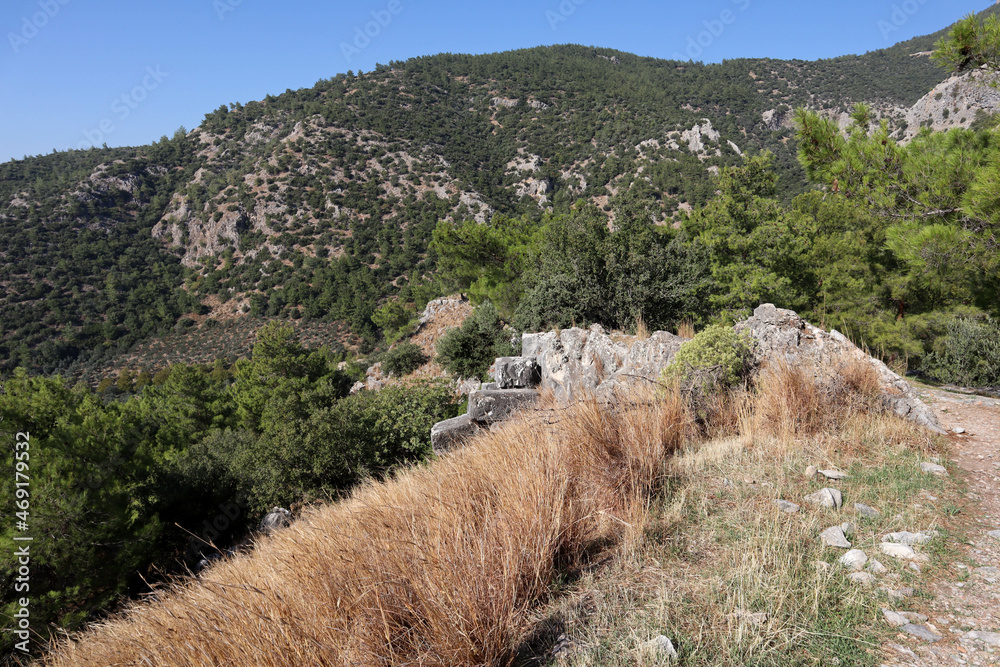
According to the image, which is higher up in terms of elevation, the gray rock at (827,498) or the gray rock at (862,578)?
the gray rock at (862,578)

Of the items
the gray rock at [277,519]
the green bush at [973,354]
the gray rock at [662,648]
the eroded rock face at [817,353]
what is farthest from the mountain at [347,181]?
the gray rock at [662,648]

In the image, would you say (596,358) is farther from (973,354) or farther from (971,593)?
(973,354)

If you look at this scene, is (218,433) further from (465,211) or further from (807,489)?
(465,211)

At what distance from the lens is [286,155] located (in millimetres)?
63688

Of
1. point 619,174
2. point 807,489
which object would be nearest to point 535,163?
point 619,174

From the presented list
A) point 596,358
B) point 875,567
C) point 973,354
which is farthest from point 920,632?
point 973,354

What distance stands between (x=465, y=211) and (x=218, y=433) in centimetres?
4624

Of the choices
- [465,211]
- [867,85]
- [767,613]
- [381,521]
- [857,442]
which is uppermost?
[867,85]

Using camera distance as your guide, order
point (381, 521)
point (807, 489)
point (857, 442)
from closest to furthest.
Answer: point (381, 521) → point (807, 489) → point (857, 442)

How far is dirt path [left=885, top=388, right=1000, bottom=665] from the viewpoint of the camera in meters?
1.76

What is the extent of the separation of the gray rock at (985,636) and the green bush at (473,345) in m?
12.1

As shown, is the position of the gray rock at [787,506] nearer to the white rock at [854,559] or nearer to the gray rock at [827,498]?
the gray rock at [827,498]

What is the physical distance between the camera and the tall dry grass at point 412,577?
1.77m

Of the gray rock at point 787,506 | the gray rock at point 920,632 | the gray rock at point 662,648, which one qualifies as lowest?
the gray rock at point 787,506
